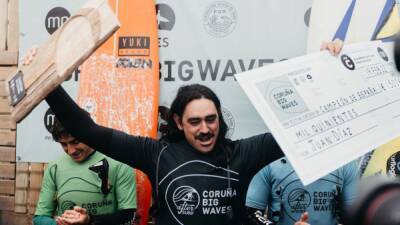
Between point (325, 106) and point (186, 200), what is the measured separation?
0.62 meters

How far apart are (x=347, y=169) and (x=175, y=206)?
89cm

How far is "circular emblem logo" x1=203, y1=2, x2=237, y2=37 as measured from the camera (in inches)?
118

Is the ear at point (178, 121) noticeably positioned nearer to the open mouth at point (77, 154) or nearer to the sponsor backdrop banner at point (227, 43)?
the open mouth at point (77, 154)

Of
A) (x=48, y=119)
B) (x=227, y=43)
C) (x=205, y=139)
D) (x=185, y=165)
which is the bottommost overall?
(x=185, y=165)

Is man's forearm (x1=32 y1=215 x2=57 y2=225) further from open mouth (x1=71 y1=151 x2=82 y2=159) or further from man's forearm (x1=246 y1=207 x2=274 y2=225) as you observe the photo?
man's forearm (x1=246 y1=207 x2=274 y2=225)

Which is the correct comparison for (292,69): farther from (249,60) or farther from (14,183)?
(14,183)

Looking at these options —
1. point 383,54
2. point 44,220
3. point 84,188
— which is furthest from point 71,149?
point 383,54

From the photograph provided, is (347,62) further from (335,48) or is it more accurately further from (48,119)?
(48,119)

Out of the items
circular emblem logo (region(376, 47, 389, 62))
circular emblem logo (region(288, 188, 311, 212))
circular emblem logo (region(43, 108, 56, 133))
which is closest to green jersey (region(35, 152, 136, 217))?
circular emblem logo (region(288, 188, 311, 212))

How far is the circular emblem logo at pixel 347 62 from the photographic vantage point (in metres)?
1.87

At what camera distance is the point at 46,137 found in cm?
327

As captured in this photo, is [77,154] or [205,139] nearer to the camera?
[205,139]

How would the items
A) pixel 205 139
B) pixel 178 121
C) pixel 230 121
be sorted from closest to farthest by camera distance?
pixel 205 139
pixel 178 121
pixel 230 121

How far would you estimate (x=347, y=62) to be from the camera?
1884mm
